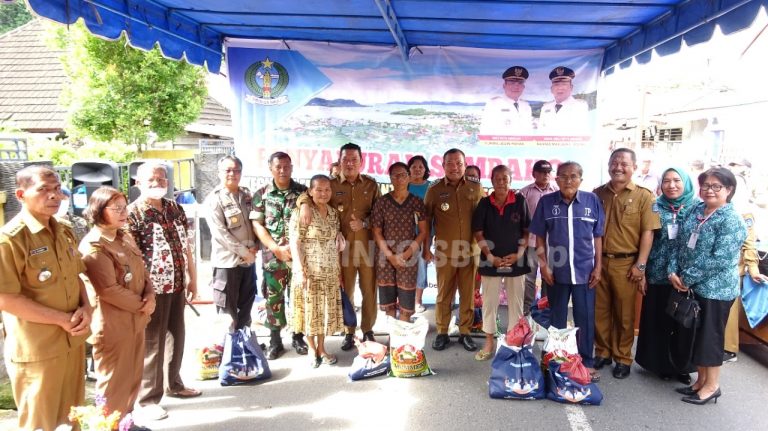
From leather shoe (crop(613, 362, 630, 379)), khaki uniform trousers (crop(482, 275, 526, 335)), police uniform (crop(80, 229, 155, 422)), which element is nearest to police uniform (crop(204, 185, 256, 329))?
police uniform (crop(80, 229, 155, 422))

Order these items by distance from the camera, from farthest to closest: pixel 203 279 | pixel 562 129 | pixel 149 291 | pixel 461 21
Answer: pixel 203 279 → pixel 562 129 → pixel 461 21 → pixel 149 291

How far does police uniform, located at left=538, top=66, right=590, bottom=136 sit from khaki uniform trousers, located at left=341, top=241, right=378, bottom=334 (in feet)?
8.88

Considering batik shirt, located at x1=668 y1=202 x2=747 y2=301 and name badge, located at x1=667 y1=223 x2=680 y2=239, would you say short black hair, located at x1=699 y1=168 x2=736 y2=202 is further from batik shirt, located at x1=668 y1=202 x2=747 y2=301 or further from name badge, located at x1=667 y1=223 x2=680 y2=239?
name badge, located at x1=667 y1=223 x2=680 y2=239

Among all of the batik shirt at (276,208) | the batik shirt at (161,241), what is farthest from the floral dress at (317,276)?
the batik shirt at (161,241)

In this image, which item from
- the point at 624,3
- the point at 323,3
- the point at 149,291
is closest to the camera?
the point at 149,291

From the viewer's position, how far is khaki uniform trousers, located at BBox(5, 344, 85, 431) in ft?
7.96

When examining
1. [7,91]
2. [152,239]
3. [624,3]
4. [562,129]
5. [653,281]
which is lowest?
[653,281]

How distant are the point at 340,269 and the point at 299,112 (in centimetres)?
232

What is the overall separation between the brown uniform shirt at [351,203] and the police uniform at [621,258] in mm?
2017

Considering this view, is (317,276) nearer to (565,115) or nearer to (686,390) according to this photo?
(686,390)

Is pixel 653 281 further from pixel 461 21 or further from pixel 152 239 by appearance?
pixel 152 239

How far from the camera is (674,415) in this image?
3.41m

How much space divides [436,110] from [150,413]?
13.6 ft

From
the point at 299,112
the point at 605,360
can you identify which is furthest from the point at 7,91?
the point at 605,360
